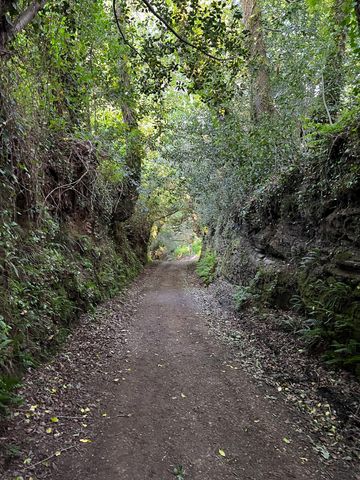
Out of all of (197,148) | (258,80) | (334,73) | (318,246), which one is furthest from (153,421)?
(197,148)

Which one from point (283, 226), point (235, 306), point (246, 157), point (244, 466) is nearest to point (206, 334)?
point (235, 306)

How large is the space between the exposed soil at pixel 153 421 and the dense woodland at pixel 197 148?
565 mm

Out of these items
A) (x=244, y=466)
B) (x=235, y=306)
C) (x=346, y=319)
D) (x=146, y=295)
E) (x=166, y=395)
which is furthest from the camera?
(x=146, y=295)

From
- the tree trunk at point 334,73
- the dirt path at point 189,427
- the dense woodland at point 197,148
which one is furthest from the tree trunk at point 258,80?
the dirt path at point 189,427

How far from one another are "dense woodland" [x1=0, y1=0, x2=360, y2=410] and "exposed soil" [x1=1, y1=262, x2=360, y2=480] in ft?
1.85

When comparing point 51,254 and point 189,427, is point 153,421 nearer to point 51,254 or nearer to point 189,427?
point 189,427

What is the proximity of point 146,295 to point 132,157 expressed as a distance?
6.62 meters

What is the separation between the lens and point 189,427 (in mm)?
3795

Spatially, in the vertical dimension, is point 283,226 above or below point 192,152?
below

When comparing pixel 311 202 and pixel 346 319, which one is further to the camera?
pixel 311 202

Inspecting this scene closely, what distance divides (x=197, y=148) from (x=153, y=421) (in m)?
11.0

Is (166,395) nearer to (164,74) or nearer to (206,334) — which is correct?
(206,334)

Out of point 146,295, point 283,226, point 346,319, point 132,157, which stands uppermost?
point 132,157

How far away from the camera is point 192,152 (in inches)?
555
